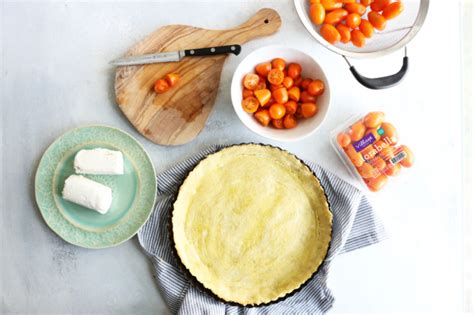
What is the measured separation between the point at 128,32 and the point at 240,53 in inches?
13.7

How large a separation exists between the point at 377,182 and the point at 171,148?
2.06 ft

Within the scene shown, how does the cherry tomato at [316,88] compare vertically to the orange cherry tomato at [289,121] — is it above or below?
above

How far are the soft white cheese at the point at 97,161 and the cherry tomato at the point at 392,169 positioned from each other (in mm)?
788

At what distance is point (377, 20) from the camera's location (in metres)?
→ 1.49

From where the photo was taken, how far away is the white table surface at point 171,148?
1.64 meters

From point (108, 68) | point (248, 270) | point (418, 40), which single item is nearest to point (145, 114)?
point (108, 68)

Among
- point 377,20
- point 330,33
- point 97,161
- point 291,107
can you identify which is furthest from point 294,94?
point 97,161

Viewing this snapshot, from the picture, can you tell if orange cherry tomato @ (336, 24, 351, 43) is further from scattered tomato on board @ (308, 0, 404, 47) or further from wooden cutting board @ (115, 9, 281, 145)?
wooden cutting board @ (115, 9, 281, 145)

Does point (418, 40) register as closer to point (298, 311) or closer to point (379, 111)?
point (379, 111)

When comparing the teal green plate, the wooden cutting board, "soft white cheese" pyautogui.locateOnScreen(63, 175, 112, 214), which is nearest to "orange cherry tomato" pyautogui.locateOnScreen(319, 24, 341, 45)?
the wooden cutting board

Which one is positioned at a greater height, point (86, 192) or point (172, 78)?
point (172, 78)

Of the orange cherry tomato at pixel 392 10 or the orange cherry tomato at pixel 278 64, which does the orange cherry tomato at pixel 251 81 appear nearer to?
the orange cherry tomato at pixel 278 64

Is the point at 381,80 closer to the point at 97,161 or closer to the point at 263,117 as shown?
the point at 263,117

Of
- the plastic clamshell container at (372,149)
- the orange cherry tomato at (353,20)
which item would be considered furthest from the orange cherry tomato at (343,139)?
the orange cherry tomato at (353,20)
